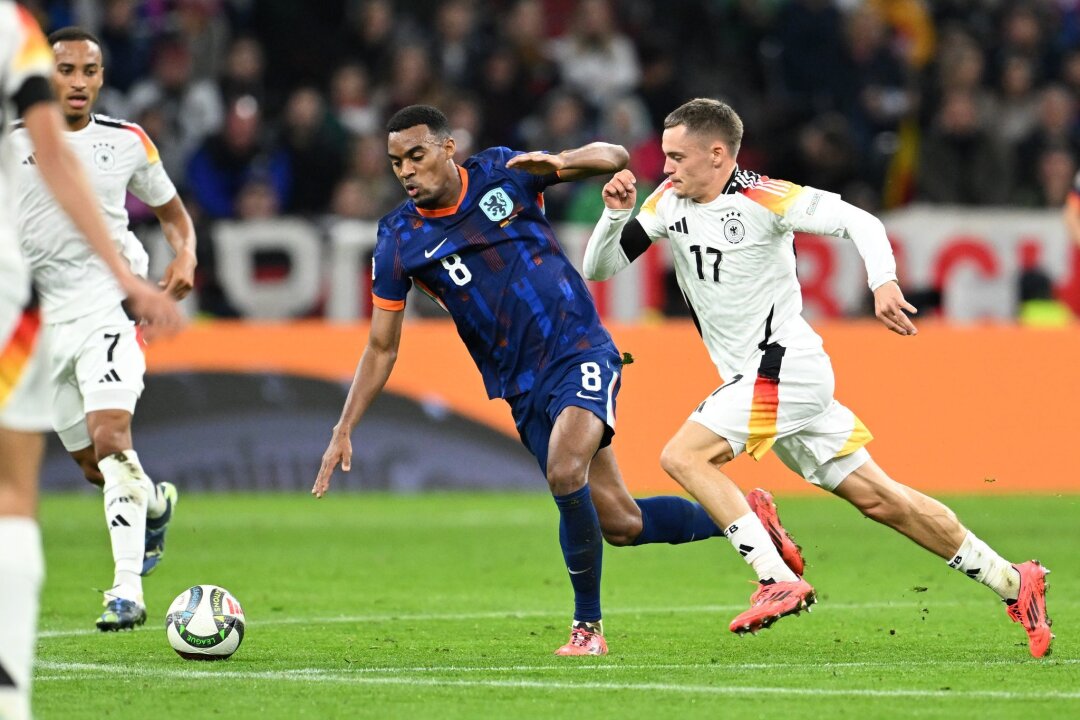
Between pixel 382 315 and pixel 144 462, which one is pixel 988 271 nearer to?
pixel 144 462

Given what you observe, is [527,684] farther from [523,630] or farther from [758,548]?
[523,630]

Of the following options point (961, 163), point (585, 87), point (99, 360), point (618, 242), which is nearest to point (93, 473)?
point (99, 360)

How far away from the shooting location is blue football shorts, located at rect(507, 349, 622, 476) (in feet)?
24.0

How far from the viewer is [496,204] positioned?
302 inches

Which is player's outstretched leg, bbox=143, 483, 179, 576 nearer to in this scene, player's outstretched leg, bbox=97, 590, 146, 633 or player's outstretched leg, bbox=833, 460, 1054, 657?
player's outstretched leg, bbox=97, 590, 146, 633

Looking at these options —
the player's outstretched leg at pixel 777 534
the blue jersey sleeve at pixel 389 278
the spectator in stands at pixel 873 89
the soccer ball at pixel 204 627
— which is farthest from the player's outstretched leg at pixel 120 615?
the spectator in stands at pixel 873 89

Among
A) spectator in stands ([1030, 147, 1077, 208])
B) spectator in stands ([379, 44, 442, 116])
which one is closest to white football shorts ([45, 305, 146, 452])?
spectator in stands ([379, 44, 442, 116])

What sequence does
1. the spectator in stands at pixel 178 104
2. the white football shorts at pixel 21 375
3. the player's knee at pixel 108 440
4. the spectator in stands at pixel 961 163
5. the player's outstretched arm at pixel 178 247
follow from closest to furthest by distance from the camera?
1. the white football shorts at pixel 21 375
2. the player's knee at pixel 108 440
3. the player's outstretched arm at pixel 178 247
4. the spectator in stands at pixel 178 104
5. the spectator in stands at pixel 961 163

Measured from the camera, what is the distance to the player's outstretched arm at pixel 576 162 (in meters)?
7.24

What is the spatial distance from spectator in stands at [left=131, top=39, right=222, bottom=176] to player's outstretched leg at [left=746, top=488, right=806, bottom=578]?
10.3 m

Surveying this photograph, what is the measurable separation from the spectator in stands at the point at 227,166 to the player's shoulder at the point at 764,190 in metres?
9.56

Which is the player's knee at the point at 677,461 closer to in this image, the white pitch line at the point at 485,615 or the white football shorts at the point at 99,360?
the white pitch line at the point at 485,615

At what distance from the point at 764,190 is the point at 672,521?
1528 millimetres

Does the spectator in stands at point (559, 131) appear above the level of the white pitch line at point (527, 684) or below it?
above
